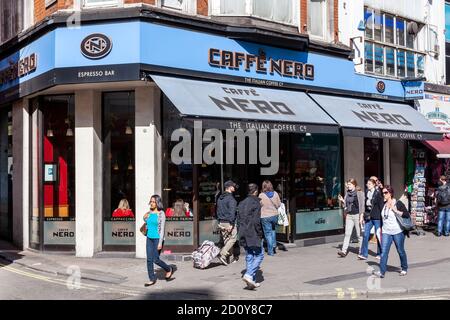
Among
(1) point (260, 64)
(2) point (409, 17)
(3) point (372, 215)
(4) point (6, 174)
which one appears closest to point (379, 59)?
(2) point (409, 17)

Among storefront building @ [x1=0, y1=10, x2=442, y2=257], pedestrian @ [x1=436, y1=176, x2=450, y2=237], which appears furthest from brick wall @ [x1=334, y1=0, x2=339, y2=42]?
pedestrian @ [x1=436, y1=176, x2=450, y2=237]

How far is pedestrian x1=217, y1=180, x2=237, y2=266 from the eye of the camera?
36.9 feet

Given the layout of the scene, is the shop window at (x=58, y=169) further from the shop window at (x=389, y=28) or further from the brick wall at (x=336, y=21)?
the shop window at (x=389, y=28)

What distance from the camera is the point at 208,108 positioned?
37.6 ft

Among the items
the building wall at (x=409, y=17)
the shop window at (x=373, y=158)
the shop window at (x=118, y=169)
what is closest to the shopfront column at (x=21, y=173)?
the shop window at (x=118, y=169)

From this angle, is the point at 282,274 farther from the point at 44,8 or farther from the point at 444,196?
the point at 44,8

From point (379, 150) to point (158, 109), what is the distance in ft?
27.8

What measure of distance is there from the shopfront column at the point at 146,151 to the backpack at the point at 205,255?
1.67 metres

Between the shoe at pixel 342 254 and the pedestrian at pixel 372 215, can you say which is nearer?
the pedestrian at pixel 372 215

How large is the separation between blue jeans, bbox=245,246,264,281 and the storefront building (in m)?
3.05

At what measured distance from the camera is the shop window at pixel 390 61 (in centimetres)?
1816

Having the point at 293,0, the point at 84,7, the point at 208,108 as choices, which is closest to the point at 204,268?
the point at 208,108

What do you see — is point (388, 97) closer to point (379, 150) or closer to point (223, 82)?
point (379, 150)

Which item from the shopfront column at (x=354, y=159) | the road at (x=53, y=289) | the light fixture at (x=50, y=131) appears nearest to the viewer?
the road at (x=53, y=289)
